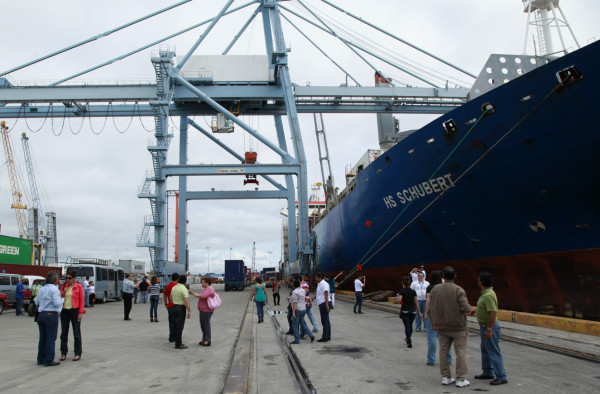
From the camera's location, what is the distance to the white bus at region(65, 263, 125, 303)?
20.0 meters

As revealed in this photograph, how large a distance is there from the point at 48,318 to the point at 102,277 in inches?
655

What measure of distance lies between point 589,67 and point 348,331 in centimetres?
731

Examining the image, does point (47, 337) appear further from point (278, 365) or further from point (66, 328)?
point (278, 365)

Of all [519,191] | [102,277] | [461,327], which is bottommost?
[461,327]

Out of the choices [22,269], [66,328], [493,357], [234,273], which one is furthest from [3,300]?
[234,273]

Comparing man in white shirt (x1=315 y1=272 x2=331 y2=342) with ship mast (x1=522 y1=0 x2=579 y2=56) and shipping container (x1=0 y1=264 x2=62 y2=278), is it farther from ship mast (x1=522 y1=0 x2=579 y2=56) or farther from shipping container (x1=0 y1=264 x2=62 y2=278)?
shipping container (x1=0 y1=264 x2=62 y2=278)

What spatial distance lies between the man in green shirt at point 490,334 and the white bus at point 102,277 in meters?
17.9

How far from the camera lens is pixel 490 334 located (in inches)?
188

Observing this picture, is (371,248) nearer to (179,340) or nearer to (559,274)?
(559,274)

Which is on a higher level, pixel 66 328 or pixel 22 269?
pixel 22 269

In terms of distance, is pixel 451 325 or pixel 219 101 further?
pixel 219 101

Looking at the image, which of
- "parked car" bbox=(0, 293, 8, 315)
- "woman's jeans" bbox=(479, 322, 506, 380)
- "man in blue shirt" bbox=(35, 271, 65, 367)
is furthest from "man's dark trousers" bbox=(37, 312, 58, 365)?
"parked car" bbox=(0, 293, 8, 315)

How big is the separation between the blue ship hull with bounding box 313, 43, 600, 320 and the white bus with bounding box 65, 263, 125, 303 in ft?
48.7

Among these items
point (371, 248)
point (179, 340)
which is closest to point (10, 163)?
point (371, 248)
